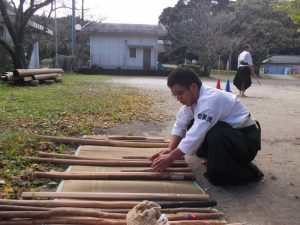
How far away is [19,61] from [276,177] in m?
16.2

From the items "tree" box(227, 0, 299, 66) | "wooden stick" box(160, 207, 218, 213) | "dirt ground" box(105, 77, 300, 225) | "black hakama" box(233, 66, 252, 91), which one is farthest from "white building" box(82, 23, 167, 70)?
"wooden stick" box(160, 207, 218, 213)

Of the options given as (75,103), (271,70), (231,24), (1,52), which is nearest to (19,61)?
(1,52)

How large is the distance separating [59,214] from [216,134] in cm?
162

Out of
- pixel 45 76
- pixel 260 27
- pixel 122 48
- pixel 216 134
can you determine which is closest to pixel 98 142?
pixel 216 134

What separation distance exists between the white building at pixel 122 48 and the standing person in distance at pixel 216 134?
29.6 metres

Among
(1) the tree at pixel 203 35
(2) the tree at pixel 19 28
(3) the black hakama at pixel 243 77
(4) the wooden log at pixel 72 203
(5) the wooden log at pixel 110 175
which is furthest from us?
(1) the tree at pixel 203 35

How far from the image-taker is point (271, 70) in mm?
57688

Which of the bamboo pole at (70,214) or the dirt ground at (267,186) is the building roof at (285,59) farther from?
the bamboo pole at (70,214)

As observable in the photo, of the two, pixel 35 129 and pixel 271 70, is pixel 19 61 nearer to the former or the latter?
pixel 35 129

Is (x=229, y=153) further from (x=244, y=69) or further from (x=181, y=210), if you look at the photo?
(x=244, y=69)

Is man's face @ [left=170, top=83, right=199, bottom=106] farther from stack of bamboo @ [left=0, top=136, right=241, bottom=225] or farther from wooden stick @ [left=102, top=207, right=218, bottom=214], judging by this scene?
wooden stick @ [left=102, top=207, right=218, bottom=214]

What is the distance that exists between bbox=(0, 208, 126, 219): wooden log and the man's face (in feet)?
4.48

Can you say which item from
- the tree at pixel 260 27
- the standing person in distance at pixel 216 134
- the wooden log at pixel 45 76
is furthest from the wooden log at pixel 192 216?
the tree at pixel 260 27

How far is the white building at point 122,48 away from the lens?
33219 millimetres
